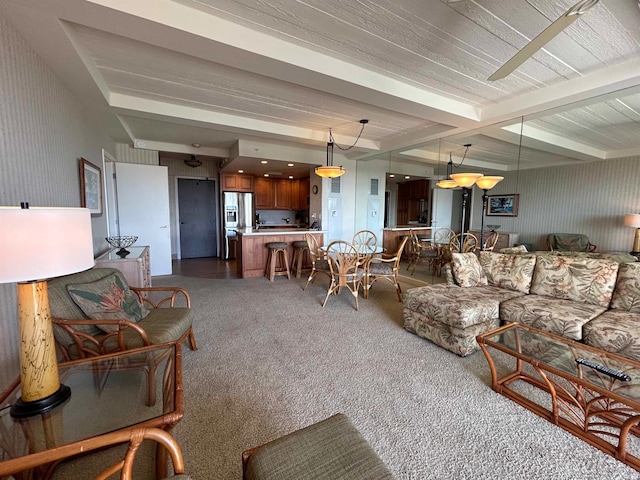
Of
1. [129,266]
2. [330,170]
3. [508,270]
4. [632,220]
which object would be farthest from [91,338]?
[632,220]

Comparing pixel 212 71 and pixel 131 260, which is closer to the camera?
pixel 212 71

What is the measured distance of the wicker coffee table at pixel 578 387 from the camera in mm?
1456

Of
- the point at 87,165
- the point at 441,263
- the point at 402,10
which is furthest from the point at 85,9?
the point at 441,263

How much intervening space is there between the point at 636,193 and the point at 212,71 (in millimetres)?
4754

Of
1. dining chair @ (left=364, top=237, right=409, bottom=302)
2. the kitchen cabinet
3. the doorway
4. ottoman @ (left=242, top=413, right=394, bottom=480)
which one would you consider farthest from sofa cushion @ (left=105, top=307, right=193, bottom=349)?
the doorway

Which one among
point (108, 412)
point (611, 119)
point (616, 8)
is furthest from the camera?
point (611, 119)

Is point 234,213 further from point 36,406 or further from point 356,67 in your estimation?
point 36,406

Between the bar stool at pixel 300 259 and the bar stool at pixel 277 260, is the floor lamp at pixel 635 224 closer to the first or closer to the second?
the bar stool at pixel 300 259

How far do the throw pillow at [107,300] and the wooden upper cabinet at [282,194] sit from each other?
5706 mm

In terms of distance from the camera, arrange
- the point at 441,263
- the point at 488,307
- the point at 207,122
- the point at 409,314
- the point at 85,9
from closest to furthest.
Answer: the point at 85,9, the point at 488,307, the point at 409,314, the point at 207,122, the point at 441,263

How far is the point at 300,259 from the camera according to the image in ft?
17.6

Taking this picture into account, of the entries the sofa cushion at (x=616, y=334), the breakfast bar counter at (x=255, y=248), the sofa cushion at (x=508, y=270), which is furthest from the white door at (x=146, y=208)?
the sofa cushion at (x=616, y=334)

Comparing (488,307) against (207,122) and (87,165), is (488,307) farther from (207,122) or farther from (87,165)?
(87,165)

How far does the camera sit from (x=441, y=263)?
490 cm
